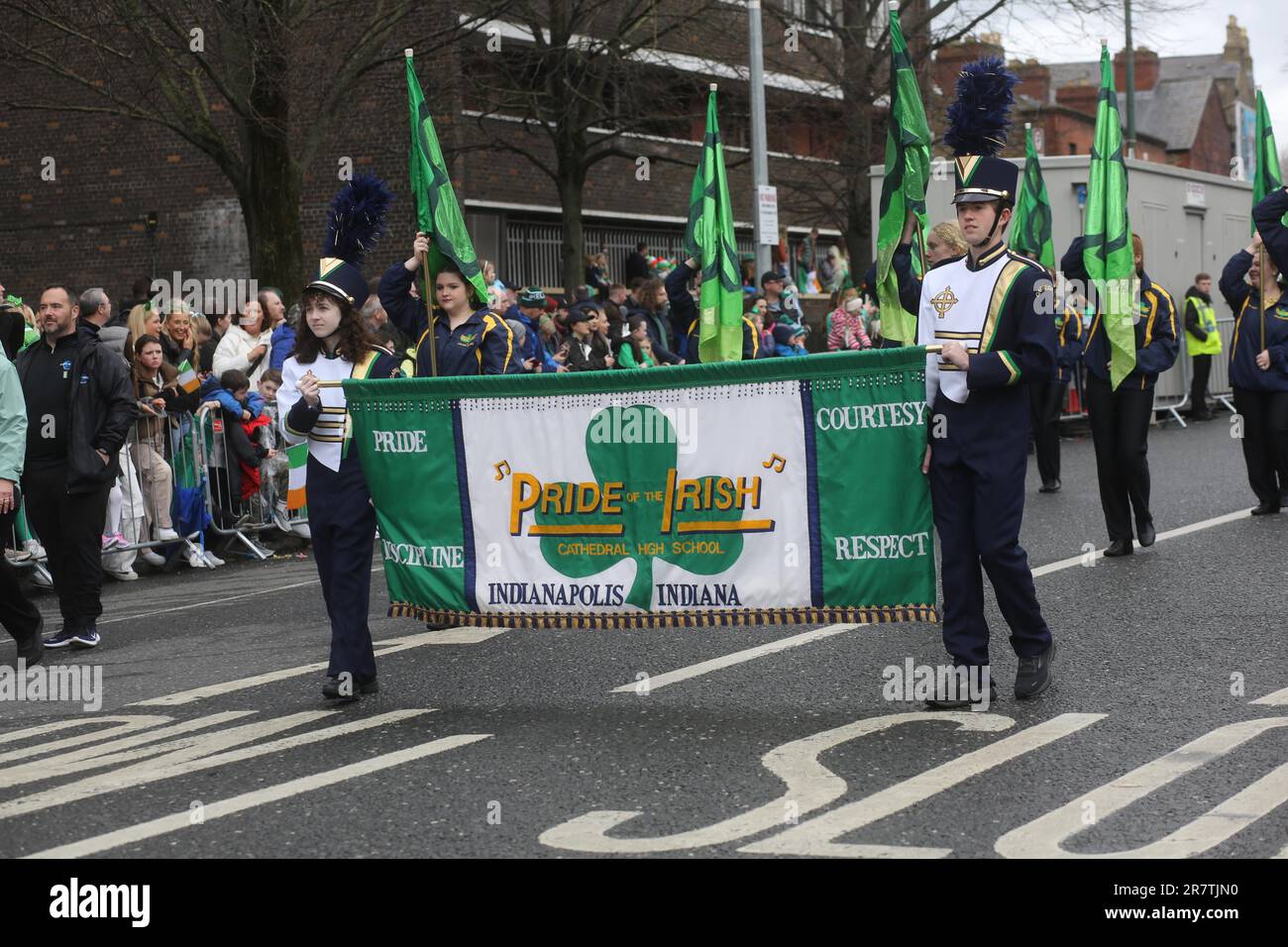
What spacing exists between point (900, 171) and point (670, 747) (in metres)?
4.19

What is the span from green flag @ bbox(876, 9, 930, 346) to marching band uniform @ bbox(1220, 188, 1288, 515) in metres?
5.07

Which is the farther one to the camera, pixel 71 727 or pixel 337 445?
pixel 337 445

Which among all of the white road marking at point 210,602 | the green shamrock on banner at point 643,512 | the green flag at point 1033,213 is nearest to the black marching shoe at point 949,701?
the green shamrock on banner at point 643,512

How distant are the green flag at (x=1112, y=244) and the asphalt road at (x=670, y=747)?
6.14 ft

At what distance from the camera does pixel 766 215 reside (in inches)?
902

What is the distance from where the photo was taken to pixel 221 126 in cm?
3147

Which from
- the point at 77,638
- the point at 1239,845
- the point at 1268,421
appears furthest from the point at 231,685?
the point at 1268,421

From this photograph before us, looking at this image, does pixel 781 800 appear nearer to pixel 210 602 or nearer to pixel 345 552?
pixel 345 552

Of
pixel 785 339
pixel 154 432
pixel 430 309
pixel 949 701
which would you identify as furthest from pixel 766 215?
pixel 949 701

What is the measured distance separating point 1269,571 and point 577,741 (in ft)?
18.6

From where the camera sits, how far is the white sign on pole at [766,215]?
22812mm

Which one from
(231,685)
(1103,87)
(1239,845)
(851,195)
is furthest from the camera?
(851,195)

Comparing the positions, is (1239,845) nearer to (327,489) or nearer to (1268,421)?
(327,489)

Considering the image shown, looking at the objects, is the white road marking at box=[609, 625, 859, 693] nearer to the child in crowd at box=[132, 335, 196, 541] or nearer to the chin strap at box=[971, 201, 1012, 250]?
the chin strap at box=[971, 201, 1012, 250]
